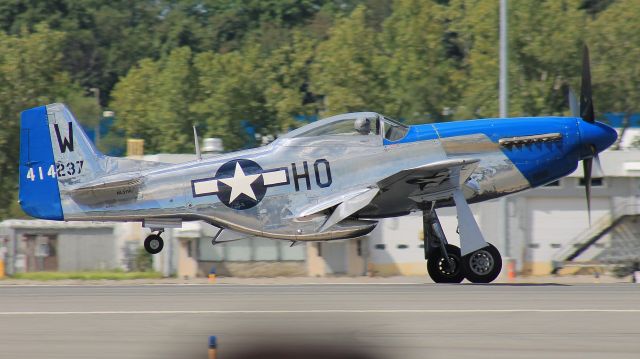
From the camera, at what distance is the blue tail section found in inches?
799

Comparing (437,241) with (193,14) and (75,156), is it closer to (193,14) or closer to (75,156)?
(75,156)

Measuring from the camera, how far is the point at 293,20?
99625 mm

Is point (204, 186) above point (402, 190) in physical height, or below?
above

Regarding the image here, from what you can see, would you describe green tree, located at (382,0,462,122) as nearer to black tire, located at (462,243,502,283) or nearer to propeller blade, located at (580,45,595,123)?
propeller blade, located at (580,45,595,123)

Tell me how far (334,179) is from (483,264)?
310 cm

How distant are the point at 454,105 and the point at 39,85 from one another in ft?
71.4

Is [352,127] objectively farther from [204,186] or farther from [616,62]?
[616,62]

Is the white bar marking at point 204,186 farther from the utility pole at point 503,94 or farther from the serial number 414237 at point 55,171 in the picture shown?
the utility pole at point 503,94

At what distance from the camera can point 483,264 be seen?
19625 mm

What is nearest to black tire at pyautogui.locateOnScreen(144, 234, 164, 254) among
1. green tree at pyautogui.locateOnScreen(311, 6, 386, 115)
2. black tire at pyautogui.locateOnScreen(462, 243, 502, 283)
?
black tire at pyautogui.locateOnScreen(462, 243, 502, 283)

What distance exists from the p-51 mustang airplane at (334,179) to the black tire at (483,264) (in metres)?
0.02

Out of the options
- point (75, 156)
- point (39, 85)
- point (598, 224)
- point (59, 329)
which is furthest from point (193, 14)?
point (59, 329)

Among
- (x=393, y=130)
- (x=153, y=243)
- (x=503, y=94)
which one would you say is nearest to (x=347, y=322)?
(x=393, y=130)

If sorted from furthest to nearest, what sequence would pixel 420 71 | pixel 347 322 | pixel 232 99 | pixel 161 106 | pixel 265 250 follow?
pixel 161 106 → pixel 232 99 → pixel 420 71 → pixel 265 250 → pixel 347 322
